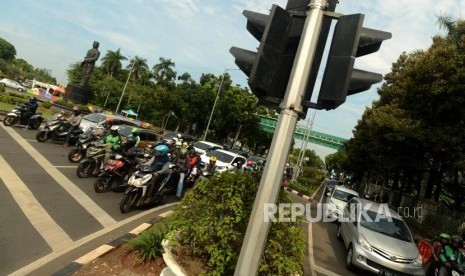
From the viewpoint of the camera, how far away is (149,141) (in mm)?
18891

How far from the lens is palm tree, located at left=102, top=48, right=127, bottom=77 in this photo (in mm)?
80188

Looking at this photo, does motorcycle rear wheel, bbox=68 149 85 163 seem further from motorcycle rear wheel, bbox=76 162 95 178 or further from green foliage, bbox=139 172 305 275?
green foliage, bbox=139 172 305 275

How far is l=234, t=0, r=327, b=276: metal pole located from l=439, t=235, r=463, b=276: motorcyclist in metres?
7.44

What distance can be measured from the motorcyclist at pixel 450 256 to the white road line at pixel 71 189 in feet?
23.9

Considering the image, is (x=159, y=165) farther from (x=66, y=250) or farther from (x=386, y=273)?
(x=386, y=273)

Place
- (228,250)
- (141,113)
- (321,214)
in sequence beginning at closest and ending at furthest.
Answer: (228,250) < (321,214) < (141,113)

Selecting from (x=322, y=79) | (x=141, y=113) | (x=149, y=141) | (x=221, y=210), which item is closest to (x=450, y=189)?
(x=149, y=141)

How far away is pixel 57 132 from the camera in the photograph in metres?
14.7

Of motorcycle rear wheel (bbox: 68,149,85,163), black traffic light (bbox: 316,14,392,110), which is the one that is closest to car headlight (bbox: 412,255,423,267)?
black traffic light (bbox: 316,14,392,110)

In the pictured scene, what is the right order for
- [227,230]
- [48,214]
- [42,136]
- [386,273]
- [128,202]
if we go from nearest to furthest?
[227,230] < [48,214] < [386,273] < [128,202] < [42,136]

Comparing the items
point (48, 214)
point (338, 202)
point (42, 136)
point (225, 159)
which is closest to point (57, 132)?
point (42, 136)

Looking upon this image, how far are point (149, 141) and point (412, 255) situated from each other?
13090 millimetres

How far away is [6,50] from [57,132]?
430 ft

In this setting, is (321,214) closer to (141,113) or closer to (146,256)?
(146,256)
